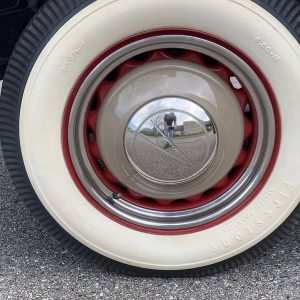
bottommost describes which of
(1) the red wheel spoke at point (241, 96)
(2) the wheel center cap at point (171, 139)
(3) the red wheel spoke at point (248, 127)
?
(2) the wheel center cap at point (171, 139)

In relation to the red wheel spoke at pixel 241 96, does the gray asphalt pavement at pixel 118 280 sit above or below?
below

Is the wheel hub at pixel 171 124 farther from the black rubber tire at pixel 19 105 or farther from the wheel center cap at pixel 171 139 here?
the black rubber tire at pixel 19 105

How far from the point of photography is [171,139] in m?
1.73

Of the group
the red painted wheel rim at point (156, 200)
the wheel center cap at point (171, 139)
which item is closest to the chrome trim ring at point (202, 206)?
the red painted wheel rim at point (156, 200)

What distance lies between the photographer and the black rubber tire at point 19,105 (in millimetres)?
1642

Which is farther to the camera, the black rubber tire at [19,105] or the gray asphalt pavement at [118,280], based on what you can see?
the gray asphalt pavement at [118,280]

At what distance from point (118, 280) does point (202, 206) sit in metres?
0.32

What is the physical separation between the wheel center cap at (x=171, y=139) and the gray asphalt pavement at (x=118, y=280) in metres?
0.31

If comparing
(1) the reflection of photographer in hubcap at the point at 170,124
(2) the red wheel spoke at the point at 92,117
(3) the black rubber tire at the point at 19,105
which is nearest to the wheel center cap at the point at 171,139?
(1) the reflection of photographer in hubcap at the point at 170,124

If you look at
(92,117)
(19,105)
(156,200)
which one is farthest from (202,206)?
(19,105)

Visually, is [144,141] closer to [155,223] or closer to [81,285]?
[155,223]

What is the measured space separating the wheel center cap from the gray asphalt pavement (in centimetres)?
31

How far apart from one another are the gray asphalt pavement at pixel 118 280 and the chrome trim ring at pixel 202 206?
0.17 metres

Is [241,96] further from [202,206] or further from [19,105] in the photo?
[19,105]
